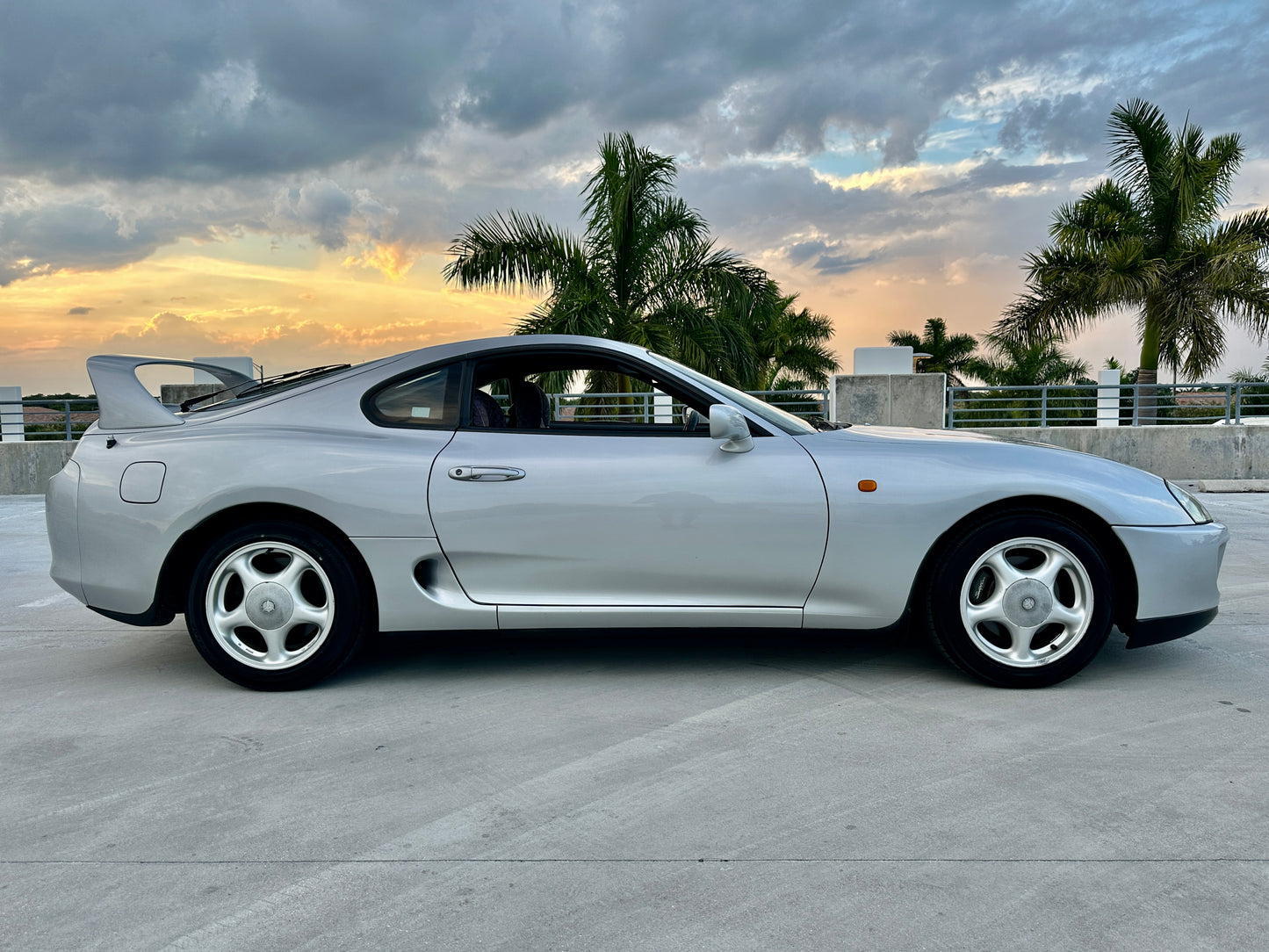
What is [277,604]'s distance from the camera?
3.89 m

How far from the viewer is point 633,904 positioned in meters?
2.32

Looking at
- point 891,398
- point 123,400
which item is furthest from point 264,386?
point 891,398

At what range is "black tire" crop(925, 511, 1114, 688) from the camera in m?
3.82

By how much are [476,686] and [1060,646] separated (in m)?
2.27

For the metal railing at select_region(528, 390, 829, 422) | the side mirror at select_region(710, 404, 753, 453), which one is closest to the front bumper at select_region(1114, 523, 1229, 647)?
the side mirror at select_region(710, 404, 753, 453)

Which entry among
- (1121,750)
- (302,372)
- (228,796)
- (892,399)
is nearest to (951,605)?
(1121,750)

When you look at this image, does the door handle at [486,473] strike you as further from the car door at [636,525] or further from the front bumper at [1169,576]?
the front bumper at [1169,576]

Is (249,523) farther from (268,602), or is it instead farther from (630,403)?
(630,403)

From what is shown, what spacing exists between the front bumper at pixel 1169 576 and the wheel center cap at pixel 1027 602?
36cm

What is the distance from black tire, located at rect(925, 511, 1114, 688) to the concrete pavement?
5.2 inches

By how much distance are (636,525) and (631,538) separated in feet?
0.18

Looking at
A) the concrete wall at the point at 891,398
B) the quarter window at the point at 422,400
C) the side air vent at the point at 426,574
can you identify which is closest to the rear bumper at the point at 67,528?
the quarter window at the point at 422,400

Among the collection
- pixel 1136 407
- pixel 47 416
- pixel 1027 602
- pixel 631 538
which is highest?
pixel 1136 407

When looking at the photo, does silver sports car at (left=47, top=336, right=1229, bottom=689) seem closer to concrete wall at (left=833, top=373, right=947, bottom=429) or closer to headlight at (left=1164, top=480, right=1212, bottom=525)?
headlight at (left=1164, top=480, right=1212, bottom=525)
